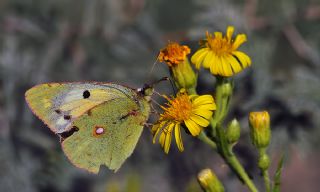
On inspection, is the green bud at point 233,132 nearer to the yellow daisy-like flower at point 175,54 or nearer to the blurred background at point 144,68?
the yellow daisy-like flower at point 175,54

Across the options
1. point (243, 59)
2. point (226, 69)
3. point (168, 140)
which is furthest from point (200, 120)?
point (243, 59)

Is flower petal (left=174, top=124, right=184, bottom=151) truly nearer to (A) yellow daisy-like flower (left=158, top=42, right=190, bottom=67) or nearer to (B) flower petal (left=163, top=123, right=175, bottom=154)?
(B) flower petal (left=163, top=123, right=175, bottom=154)

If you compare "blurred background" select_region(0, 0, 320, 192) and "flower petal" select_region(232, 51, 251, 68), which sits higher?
"flower petal" select_region(232, 51, 251, 68)

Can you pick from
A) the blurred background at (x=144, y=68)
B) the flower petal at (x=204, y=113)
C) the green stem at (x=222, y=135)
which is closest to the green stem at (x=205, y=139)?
the green stem at (x=222, y=135)

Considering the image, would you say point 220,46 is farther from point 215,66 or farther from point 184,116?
point 184,116

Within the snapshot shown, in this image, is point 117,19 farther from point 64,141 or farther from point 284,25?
point 64,141

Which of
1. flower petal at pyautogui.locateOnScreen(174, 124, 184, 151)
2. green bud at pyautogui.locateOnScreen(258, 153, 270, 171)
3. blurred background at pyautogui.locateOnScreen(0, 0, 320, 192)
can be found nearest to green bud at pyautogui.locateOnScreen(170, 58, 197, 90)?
flower petal at pyautogui.locateOnScreen(174, 124, 184, 151)
